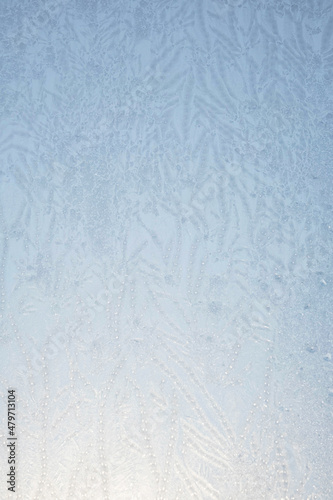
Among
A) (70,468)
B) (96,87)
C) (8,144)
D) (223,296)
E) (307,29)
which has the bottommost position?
(70,468)

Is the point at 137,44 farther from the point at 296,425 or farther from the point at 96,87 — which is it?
the point at 296,425

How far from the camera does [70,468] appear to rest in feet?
2.96

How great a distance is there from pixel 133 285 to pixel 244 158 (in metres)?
0.31

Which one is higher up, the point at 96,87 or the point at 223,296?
the point at 96,87

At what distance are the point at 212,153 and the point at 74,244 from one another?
0.30m

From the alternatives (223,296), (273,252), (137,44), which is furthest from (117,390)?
(137,44)

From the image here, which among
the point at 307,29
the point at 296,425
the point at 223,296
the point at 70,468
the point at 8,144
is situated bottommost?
the point at 70,468

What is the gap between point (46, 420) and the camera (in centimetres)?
92

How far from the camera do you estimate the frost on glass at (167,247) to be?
0.90 m

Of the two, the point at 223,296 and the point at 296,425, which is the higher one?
the point at 223,296

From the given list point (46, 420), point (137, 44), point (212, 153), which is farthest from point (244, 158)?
point (46, 420)

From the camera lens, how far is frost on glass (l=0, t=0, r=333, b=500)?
0.90 metres

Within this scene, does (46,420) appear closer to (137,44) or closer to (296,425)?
(296,425)

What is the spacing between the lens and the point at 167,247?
944 mm
